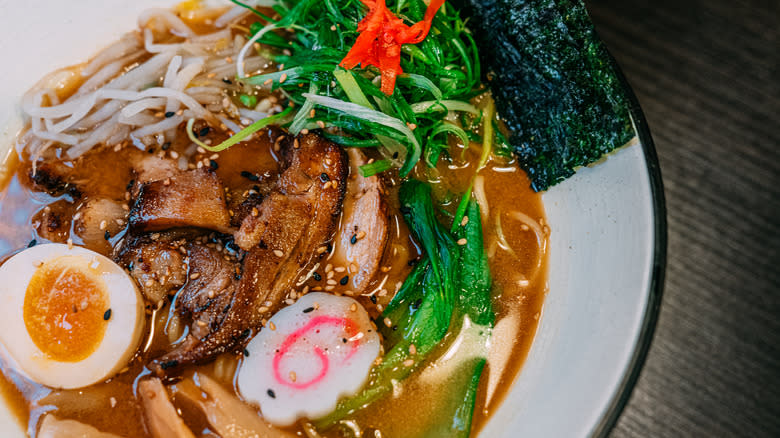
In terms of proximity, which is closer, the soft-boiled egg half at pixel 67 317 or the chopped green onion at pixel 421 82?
the soft-boiled egg half at pixel 67 317

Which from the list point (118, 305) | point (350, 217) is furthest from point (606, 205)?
point (118, 305)

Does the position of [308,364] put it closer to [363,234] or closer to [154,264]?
[363,234]

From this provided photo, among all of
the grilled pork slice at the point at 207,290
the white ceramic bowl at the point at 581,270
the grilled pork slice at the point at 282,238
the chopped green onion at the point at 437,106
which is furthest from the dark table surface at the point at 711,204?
the grilled pork slice at the point at 207,290

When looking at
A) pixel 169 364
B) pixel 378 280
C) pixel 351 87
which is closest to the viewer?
pixel 169 364

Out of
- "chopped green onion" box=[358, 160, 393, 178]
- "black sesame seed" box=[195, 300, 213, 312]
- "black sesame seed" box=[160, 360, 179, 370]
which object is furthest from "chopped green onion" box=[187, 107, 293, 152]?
"black sesame seed" box=[160, 360, 179, 370]

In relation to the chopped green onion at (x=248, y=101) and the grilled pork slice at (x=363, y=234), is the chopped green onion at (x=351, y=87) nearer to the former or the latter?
the grilled pork slice at (x=363, y=234)

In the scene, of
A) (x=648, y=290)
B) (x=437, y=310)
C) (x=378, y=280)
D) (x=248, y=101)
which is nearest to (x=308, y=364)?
(x=378, y=280)

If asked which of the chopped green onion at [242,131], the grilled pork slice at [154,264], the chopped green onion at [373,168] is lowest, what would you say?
the grilled pork slice at [154,264]
